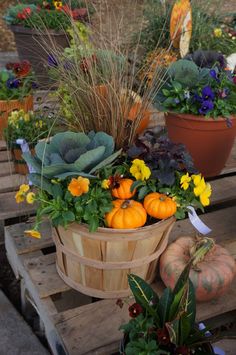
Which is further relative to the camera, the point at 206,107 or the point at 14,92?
the point at 14,92

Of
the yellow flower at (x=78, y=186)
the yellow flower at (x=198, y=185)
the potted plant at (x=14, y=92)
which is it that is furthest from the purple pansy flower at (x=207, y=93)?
the potted plant at (x=14, y=92)

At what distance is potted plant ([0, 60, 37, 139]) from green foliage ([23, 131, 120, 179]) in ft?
4.06

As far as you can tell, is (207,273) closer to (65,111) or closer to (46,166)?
(46,166)

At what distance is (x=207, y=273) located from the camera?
5.42 feet

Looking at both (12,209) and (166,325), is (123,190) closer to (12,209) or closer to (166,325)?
(166,325)

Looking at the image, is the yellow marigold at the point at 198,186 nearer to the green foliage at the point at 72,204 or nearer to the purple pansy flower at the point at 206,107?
the green foliage at the point at 72,204

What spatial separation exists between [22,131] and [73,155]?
0.90m

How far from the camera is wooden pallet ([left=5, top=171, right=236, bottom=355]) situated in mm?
1559

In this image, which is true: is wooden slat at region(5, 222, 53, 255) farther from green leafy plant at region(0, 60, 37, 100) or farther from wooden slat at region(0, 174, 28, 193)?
green leafy plant at region(0, 60, 37, 100)

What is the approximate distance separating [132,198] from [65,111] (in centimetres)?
61

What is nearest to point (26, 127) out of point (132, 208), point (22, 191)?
point (22, 191)

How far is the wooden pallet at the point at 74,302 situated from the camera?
5.11 feet

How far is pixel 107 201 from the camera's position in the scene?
5.07 ft

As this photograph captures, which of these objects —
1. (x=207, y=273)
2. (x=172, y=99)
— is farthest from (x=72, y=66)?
(x=207, y=273)
